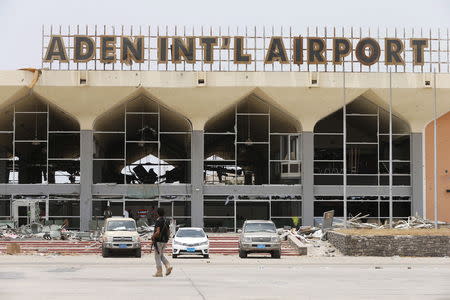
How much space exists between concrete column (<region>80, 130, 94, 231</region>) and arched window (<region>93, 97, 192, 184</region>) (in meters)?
0.80

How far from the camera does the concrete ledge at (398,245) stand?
117 ft

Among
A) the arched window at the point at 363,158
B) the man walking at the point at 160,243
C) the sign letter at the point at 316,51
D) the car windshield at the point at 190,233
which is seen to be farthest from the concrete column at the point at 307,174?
the man walking at the point at 160,243

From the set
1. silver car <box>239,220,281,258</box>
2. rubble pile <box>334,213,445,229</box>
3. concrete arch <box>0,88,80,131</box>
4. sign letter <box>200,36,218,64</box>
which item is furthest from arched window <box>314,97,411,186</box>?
silver car <box>239,220,281,258</box>

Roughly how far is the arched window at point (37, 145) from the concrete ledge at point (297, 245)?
1674 centimetres

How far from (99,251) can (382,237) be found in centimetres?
1260

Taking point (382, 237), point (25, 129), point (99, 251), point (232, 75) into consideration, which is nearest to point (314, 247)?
point (382, 237)

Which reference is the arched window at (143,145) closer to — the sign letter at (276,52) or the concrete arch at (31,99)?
the concrete arch at (31,99)

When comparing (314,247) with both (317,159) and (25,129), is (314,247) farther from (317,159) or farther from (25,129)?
(25,129)

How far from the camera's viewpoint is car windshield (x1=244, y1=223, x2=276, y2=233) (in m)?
35.9

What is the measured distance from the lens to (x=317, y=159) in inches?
2133

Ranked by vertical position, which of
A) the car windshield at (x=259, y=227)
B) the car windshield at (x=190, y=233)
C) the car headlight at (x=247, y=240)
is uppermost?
the car windshield at (x=259, y=227)

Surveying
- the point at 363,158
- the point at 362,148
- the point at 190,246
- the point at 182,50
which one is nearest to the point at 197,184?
the point at 182,50

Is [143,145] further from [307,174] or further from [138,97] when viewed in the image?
[307,174]

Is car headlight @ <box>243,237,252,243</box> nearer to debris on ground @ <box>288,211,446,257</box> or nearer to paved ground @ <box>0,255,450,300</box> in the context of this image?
debris on ground @ <box>288,211,446,257</box>
